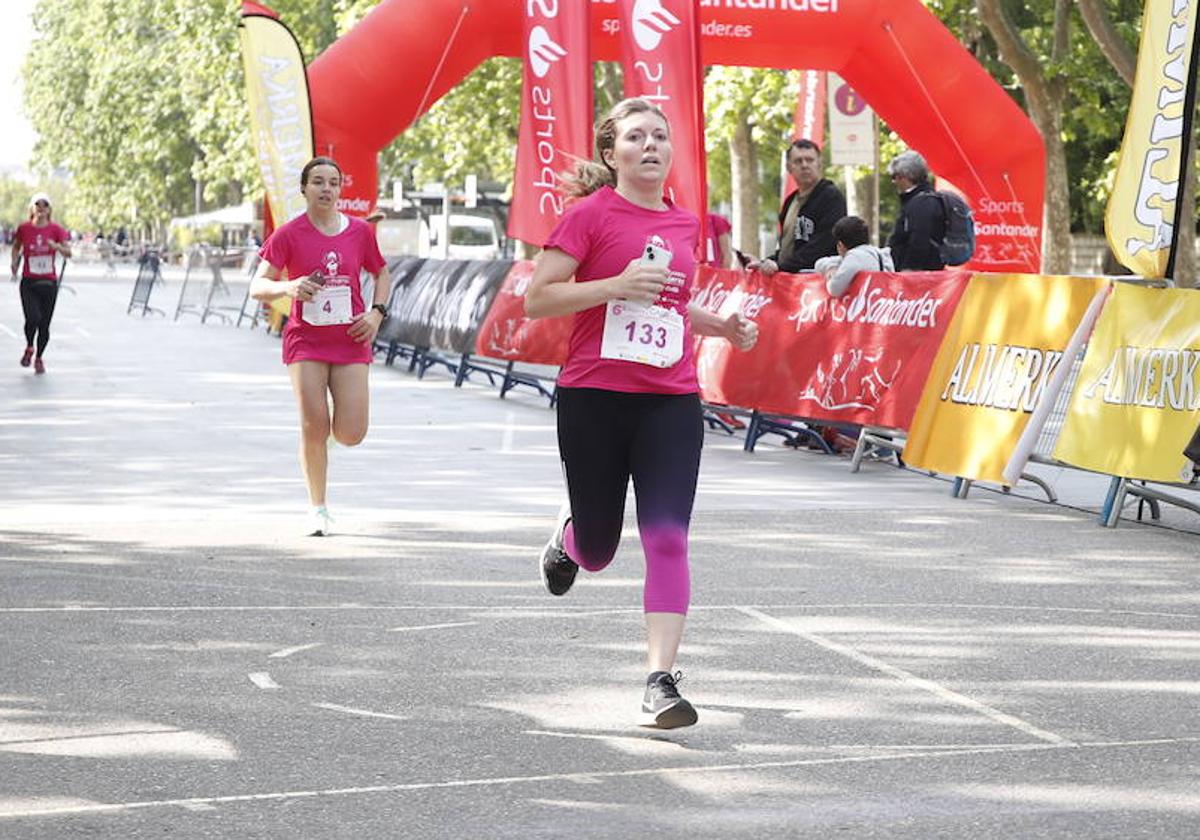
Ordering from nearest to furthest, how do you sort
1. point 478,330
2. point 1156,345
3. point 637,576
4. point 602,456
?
point 602,456 → point 637,576 → point 1156,345 → point 478,330

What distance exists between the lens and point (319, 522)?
35.7ft

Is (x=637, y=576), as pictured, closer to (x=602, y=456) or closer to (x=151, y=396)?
(x=602, y=456)

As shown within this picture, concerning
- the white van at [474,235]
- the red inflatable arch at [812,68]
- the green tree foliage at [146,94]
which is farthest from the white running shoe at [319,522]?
the white van at [474,235]

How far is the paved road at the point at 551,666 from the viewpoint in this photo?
562 centimetres

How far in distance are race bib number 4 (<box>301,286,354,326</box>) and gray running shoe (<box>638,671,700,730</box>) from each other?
15.0 ft

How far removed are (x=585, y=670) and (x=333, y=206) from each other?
4.02m

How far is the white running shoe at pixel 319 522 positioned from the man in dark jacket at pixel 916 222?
5969mm

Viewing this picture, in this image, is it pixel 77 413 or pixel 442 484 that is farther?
pixel 77 413

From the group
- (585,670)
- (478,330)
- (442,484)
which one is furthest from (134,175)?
(585,670)

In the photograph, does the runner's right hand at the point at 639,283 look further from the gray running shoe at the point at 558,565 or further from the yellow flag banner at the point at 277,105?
the yellow flag banner at the point at 277,105

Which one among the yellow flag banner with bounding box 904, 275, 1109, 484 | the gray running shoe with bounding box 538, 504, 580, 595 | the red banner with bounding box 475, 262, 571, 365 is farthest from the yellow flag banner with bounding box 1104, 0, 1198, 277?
the red banner with bounding box 475, 262, 571, 365

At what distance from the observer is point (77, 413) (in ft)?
58.7

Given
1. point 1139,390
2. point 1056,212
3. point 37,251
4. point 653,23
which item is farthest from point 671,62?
point 1056,212

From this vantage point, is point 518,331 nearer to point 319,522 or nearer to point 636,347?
point 319,522
